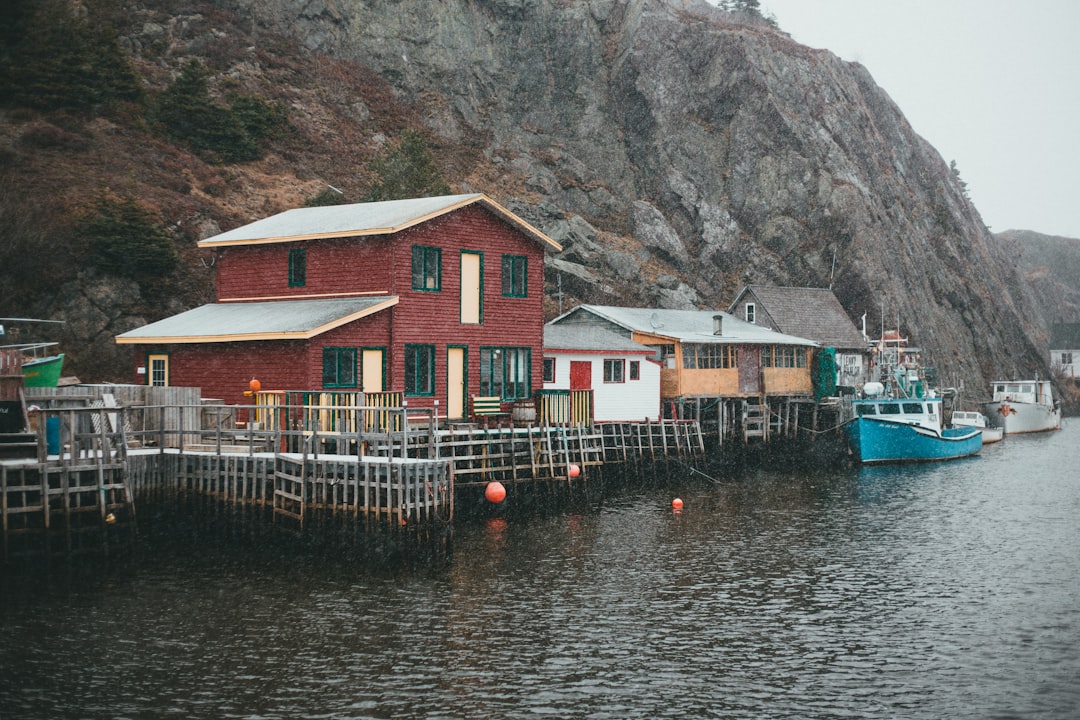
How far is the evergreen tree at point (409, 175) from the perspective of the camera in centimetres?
6777

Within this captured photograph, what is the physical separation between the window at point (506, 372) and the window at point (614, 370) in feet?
26.1

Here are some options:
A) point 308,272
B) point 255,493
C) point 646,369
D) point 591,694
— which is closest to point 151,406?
point 255,493

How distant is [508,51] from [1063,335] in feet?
308

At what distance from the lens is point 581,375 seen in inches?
2100

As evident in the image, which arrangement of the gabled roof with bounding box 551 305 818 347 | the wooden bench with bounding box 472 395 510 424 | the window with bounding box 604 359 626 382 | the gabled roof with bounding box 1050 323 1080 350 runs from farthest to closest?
the gabled roof with bounding box 1050 323 1080 350
the gabled roof with bounding box 551 305 818 347
the window with bounding box 604 359 626 382
the wooden bench with bounding box 472 395 510 424

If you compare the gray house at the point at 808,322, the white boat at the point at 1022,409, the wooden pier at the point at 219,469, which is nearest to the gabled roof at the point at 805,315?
the gray house at the point at 808,322

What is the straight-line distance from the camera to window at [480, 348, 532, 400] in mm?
45406

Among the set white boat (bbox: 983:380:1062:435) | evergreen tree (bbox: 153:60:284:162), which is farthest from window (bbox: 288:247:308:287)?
white boat (bbox: 983:380:1062:435)

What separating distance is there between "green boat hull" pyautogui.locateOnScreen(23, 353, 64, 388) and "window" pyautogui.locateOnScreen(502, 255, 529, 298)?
1842cm

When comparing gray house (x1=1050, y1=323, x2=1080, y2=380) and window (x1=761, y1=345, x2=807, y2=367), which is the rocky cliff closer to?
window (x1=761, y1=345, x2=807, y2=367)

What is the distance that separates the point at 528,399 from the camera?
46.6 meters

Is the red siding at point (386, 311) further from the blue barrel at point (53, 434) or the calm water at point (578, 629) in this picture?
the blue barrel at point (53, 434)

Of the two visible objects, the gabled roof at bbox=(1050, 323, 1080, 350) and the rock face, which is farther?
the gabled roof at bbox=(1050, 323, 1080, 350)

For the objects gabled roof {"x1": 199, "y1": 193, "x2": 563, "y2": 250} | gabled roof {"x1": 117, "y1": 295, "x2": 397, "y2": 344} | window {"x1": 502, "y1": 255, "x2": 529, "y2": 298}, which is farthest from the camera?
window {"x1": 502, "y1": 255, "x2": 529, "y2": 298}
